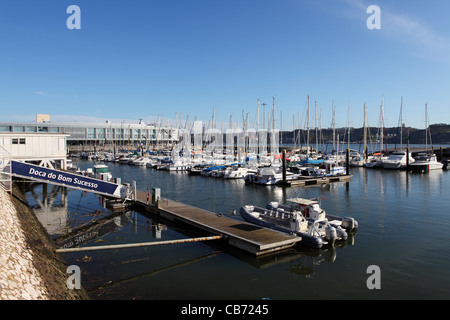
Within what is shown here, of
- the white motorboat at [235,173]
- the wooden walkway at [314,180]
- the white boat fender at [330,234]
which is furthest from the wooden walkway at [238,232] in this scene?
the white motorboat at [235,173]

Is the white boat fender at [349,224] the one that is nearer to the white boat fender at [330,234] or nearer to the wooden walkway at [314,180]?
the white boat fender at [330,234]

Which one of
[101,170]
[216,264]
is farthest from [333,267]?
[101,170]

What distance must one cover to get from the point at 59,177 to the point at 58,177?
3.2 inches

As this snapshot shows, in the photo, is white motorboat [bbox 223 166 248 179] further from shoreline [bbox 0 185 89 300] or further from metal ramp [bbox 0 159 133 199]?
shoreline [bbox 0 185 89 300]

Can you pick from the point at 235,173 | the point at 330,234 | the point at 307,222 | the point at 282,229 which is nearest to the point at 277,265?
the point at 282,229

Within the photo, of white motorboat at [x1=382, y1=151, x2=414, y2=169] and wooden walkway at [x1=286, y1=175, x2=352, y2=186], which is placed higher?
white motorboat at [x1=382, y1=151, x2=414, y2=169]

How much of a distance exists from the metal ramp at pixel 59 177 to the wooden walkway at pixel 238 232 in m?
6.07

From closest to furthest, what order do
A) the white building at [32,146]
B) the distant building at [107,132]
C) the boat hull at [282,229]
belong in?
the boat hull at [282,229]
the white building at [32,146]
the distant building at [107,132]

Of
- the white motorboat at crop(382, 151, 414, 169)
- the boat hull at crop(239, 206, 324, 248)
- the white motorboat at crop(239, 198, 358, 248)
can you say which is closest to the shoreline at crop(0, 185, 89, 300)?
the boat hull at crop(239, 206, 324, 248)

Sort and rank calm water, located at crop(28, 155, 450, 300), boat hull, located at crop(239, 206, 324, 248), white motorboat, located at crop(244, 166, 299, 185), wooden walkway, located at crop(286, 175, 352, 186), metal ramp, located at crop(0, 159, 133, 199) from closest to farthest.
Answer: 1. calm water, located at crop(28, 155, 450, 300)
2. boat hull, located at crop(239, 206, 324, 248)
3. metal ramp, located at crop(0, 159, 133, 199)
4. wooden walkway, located at crop(286, 175, 352, 186)
5. white motorboat, located at crop(244, 166, 299, 185)

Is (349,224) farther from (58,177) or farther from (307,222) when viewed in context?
(58,177)

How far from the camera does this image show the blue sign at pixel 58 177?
81.9 ft

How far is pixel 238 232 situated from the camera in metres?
20.1

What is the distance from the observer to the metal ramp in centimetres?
2488
